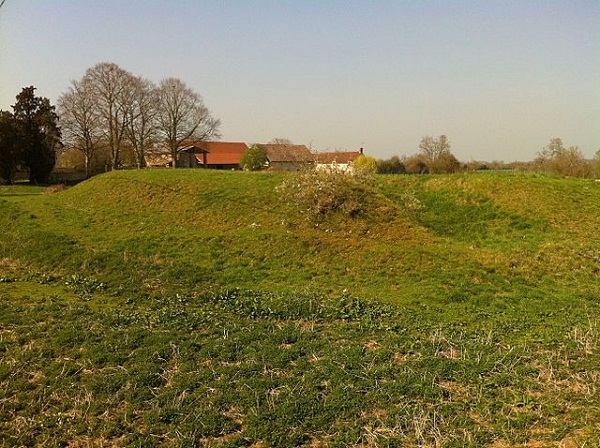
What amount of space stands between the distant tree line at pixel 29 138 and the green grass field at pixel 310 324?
29477 millimetres

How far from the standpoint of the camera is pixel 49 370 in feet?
15.7

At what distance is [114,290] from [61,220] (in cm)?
679

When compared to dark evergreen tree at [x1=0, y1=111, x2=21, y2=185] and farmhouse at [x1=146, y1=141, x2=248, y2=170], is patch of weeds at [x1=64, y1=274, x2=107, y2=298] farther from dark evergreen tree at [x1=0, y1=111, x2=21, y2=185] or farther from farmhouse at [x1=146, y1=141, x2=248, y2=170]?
farmhouse at [x1=146, y1=141, x2=248, y2=170]

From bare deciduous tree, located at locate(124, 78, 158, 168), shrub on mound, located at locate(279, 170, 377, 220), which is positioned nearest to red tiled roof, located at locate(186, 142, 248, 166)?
bare deciduous tree, located at locate(124, 78, 158, 168)

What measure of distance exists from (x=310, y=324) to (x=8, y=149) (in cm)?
3959

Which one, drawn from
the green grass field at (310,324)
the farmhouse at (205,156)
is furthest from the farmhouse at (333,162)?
the farmhouse at (205,156)

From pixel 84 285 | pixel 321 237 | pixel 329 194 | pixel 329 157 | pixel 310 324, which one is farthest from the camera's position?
pixel 329 157

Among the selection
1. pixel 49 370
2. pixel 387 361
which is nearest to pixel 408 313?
pixel 387 361

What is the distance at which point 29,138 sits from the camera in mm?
38062

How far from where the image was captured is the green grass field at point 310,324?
3.92 metres

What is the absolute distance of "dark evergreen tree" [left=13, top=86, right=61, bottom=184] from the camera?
38.2 metres

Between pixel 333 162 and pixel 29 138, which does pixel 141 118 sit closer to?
pixel 29 138

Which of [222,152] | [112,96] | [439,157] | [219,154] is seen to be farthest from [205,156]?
[439,157]

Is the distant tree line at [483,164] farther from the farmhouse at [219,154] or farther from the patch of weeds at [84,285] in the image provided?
the farmhouse at [219,154]
